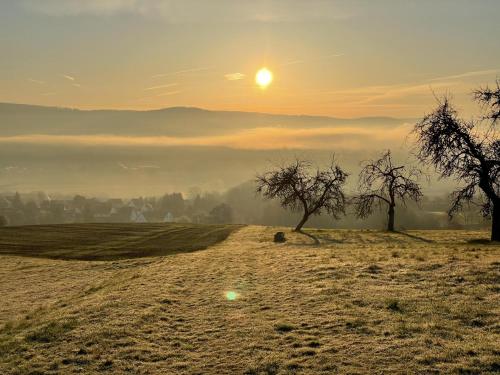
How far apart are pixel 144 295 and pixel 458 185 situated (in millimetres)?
31187

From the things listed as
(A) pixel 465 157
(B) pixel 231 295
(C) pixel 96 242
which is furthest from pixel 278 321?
(C) pixel 96 242

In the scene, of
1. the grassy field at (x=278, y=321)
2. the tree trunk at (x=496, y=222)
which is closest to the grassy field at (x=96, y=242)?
the grassy field at (x=278, y=321)

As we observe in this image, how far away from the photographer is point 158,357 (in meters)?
14.3

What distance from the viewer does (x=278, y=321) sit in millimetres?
16797

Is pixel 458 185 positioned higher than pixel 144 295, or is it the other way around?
pixel 458 185

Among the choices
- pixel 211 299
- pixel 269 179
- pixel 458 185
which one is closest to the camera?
pixel 211 299

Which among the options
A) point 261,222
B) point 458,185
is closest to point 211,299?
point 458,185

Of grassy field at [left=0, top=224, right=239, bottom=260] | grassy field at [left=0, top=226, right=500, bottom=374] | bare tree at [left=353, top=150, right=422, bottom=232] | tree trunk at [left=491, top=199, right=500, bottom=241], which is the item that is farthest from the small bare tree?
grassy field at [left=0, top=226, right=500, bottom=374]

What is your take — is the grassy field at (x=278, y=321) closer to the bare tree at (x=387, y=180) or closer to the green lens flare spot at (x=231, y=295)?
the green lens flare spot at (x=231, y=295)

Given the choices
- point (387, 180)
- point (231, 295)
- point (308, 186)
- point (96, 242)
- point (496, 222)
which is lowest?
point (96, 242)

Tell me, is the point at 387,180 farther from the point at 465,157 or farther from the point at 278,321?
the point at 278,321

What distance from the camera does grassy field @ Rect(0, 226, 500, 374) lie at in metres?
13.0

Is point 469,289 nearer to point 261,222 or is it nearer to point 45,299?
point 45,299

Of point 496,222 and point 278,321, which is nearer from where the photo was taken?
point 278,321
